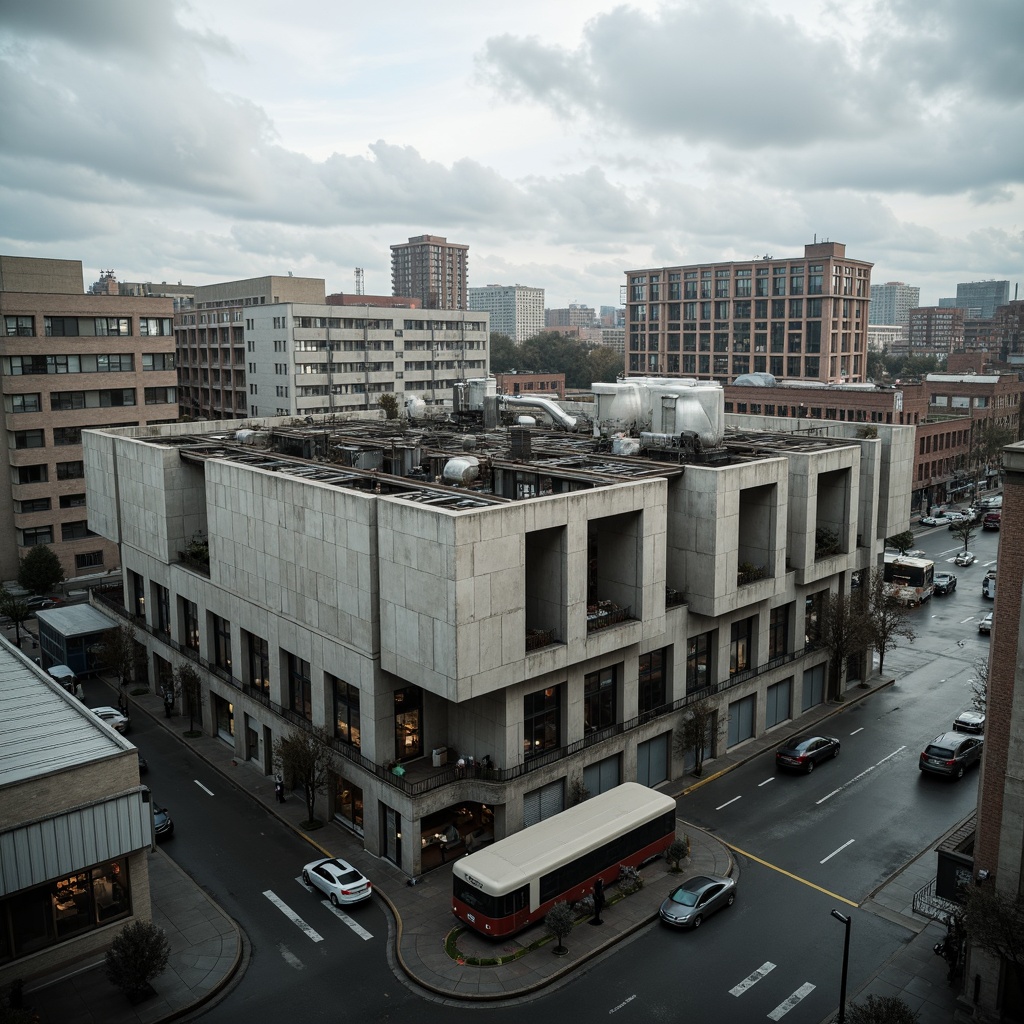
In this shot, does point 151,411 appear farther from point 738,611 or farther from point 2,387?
point 738,611

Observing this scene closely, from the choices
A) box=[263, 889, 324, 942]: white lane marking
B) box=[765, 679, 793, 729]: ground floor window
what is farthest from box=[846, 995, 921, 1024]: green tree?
box=[765, 679, 793, 729]: ground floor window

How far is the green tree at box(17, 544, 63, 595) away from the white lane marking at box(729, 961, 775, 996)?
65112 millimetres

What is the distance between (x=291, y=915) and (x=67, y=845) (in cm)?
914

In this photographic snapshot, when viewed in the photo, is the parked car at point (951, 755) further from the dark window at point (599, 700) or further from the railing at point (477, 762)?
the dark window at point (599, 700)

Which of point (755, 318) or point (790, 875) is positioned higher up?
point (755, 318)

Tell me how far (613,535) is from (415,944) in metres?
19.6

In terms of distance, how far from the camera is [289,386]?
111000 mm

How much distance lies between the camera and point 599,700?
140 feet

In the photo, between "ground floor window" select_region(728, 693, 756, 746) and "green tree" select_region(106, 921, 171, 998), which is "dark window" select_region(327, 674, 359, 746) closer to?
"green tree" select_region(106, 921, 171, 998)

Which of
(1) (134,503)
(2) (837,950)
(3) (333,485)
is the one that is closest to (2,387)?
(1) (134,503)

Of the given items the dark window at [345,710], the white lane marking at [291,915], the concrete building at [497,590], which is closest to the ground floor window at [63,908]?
the white lane marking at [291,915]

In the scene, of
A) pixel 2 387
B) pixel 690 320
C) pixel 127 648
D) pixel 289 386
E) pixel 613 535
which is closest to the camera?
pixel 613 535

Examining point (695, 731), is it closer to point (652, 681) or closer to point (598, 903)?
point (652, 681)

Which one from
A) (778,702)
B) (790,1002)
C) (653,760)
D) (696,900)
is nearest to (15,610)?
(653,760)
